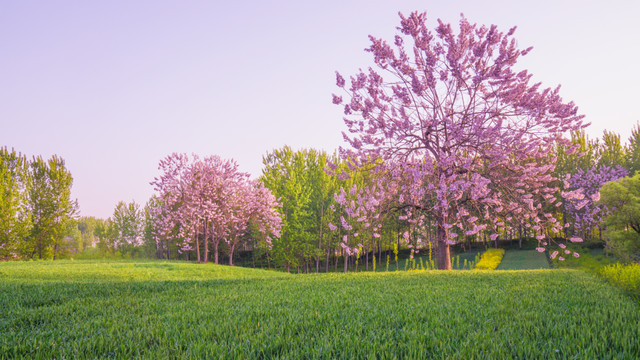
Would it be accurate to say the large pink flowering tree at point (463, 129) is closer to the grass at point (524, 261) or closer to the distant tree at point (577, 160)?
the grass at point (524, 261)

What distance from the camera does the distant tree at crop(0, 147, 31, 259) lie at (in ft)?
94.0

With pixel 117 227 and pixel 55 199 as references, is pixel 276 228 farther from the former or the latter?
pixel 117 227

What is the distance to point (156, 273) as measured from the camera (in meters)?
16.2

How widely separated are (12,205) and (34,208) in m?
2.62

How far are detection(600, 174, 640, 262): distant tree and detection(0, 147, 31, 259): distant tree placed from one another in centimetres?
4368

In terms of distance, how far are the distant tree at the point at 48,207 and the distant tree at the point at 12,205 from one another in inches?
37.4

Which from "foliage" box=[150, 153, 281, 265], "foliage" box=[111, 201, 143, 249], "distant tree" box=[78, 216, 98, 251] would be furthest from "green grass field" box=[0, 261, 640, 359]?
"distant tree" box=[78, 216, 98, 251]

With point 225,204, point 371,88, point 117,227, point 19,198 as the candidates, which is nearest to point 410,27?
point 371,88

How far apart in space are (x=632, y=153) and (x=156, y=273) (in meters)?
45.1

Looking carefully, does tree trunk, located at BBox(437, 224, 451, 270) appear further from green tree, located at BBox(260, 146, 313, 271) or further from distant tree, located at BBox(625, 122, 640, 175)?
distant tree, located at BBox(625, 122, 640, 175)

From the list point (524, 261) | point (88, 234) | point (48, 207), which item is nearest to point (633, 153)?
point (524, 261)

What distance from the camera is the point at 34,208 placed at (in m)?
31.9

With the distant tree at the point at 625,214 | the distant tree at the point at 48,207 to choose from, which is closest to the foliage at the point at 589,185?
the distant tree at the point at 625,214

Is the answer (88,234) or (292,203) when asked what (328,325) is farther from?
(88,234)
